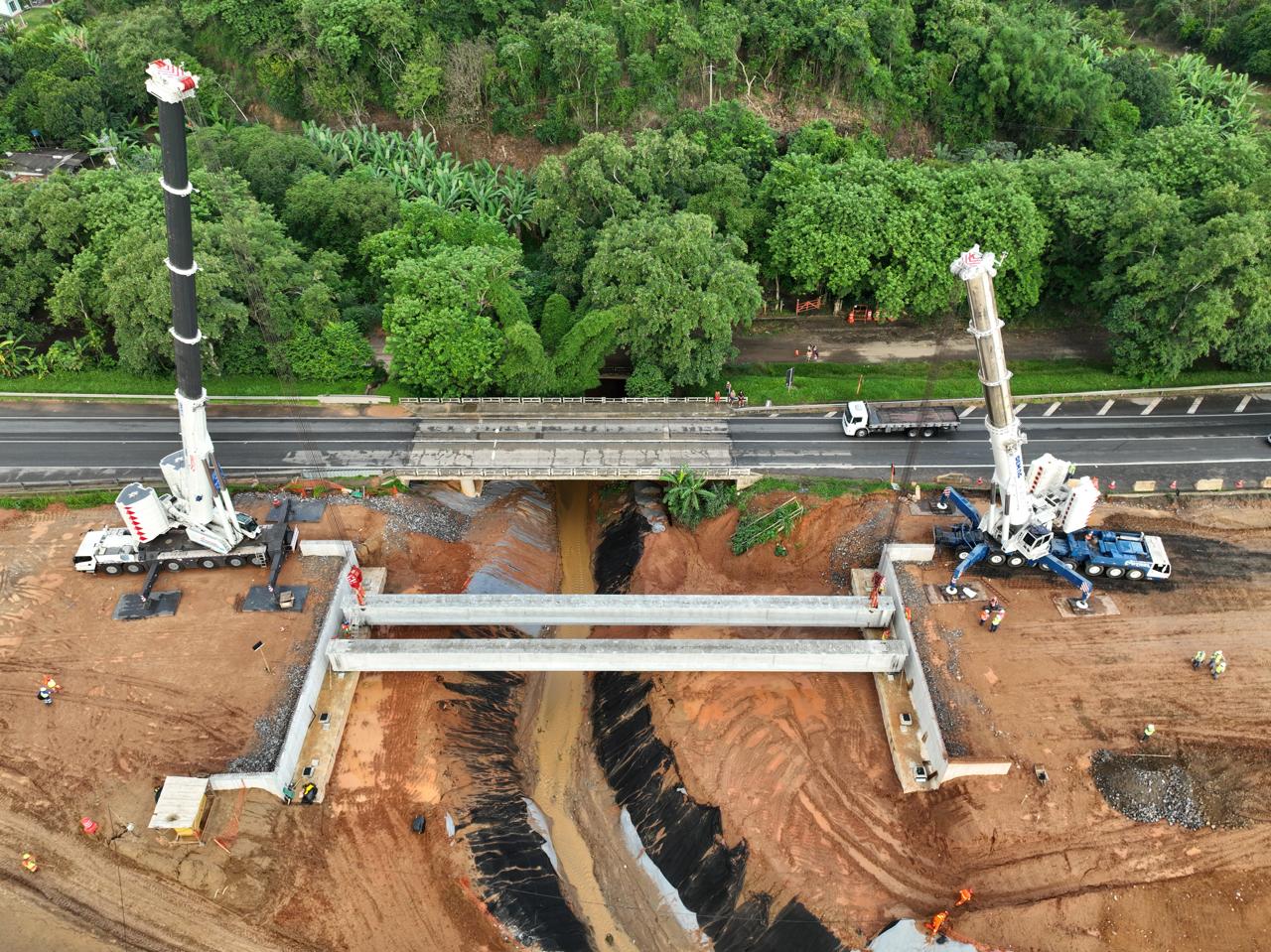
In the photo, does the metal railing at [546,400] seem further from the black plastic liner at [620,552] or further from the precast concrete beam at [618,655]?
the precast concrete beam at [618,655]

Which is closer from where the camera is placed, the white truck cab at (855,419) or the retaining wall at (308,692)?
the retaining wall at (308,692)

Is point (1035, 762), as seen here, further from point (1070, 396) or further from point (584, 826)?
point (1070, 396)

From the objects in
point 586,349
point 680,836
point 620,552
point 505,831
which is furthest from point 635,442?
point 505,831

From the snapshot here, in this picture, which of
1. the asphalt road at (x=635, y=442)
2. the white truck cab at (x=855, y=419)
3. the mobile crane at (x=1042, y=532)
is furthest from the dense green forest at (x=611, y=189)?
the mobile crane at (x=1042, y=532)

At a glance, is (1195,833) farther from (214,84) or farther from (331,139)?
(214,84)

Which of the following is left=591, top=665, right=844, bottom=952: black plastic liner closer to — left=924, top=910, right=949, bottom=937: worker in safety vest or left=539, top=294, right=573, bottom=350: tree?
left=924, top=910, right=949, bottom=937: worker in safety vest

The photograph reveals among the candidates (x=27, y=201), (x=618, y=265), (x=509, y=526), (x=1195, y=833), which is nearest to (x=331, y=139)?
(x=27, y=201)
